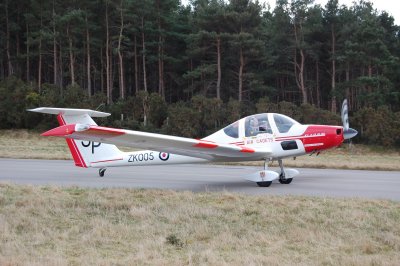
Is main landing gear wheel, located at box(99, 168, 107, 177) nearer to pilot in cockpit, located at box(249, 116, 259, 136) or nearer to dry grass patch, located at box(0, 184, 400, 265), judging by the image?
dry grass patch, located at box(0, 184, 400, 265)

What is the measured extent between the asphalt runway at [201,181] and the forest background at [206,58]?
717 inches

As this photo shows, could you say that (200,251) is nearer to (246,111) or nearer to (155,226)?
(155,226)

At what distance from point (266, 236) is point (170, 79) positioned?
51.9 m

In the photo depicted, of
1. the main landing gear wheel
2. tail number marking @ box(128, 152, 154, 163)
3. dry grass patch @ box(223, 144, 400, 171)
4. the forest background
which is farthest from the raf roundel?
the forest background

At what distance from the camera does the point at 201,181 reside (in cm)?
1464

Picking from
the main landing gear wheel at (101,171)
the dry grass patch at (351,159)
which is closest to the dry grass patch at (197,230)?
the main landing gear wheel at (101,171)

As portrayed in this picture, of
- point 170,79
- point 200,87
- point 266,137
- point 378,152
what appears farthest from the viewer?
point 170,79

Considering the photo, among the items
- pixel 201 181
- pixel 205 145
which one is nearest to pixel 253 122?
pixel 205 145

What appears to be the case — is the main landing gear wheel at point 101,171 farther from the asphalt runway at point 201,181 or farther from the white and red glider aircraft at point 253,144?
the white and red glider aircraft at point 253,144

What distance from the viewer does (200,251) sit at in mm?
6332

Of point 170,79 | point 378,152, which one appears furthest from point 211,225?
point 170,79

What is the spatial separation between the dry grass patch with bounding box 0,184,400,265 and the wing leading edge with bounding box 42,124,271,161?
1298 millimetres

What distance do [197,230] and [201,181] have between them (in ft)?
23.9

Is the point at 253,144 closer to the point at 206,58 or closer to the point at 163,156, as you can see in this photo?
the point at 163,156
